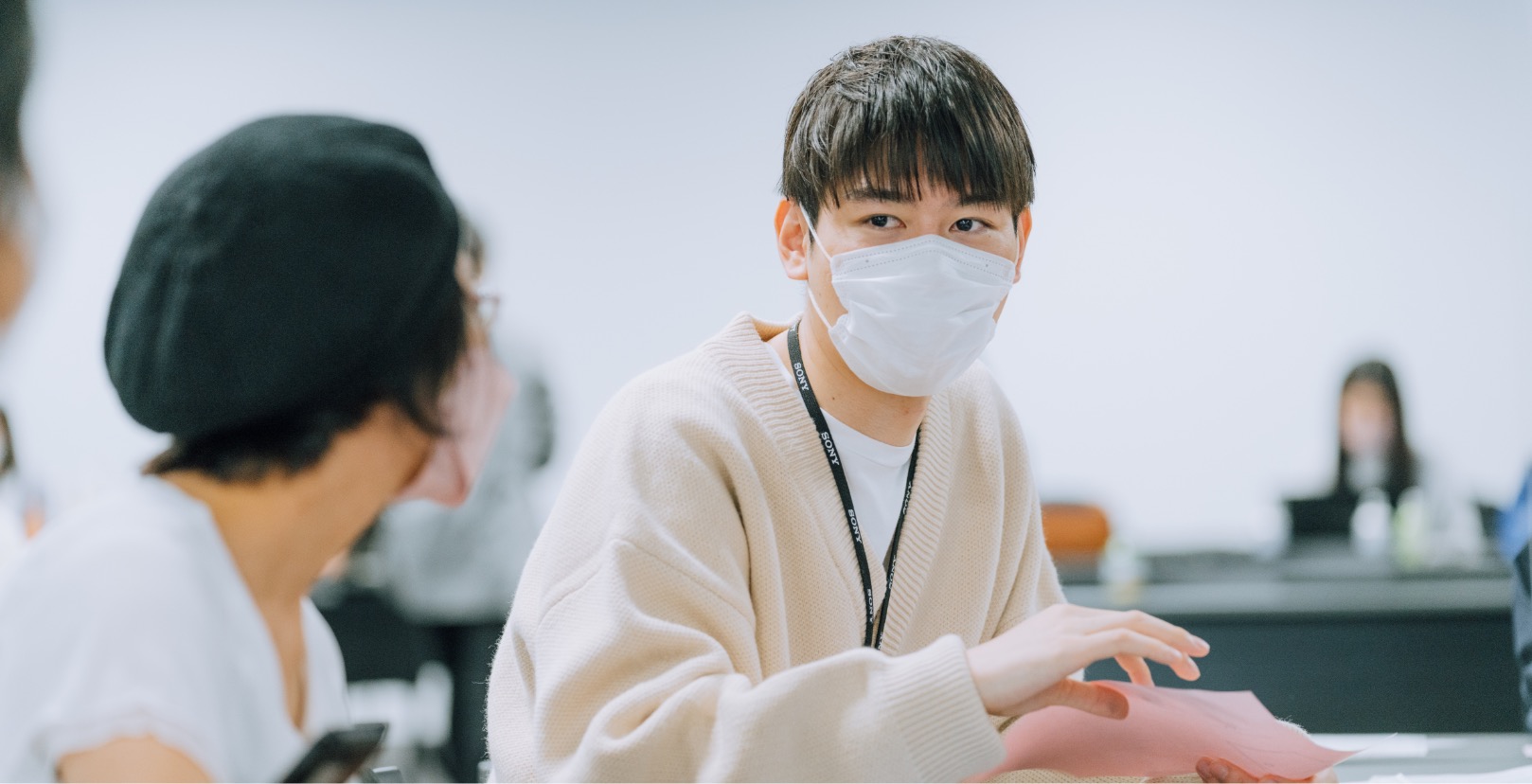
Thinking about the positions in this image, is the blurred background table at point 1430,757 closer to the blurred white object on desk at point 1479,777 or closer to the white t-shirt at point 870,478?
the blurred white object on desk at point 1479,777

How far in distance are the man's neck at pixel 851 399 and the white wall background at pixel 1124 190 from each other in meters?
4.06

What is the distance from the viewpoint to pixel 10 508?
2430mm

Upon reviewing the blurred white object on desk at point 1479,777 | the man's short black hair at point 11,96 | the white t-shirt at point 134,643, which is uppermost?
the man's short black hair at point 11,96

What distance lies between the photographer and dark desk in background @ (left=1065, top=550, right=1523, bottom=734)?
300cm

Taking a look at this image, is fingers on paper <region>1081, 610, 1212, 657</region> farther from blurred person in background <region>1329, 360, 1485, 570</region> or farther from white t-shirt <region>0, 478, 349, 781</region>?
blurred person in background <region>1329, 360, 1485, 570</region>

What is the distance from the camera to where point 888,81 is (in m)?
1.25

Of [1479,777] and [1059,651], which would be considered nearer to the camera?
[1059,651]

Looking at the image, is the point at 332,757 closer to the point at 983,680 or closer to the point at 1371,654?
the point at 983,680

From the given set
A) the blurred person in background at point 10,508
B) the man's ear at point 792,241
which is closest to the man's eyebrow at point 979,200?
the man's ear at point 792,241

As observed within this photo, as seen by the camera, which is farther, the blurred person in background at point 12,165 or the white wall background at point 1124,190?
the white wall background at point 1124,190

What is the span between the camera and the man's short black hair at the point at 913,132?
1.21m

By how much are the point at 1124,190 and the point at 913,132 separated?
4.51m

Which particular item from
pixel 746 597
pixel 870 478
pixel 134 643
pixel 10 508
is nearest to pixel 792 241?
pixel 870 478

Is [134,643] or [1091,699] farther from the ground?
[134,643]
